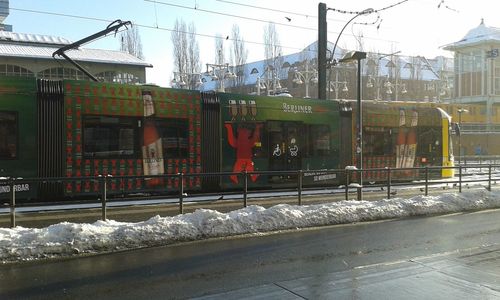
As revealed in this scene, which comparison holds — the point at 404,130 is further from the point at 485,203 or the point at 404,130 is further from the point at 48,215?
the point at 48,215

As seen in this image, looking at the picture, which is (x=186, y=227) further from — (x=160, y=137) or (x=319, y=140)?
(x=319, y=140)

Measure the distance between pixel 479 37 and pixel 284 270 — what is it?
239ft

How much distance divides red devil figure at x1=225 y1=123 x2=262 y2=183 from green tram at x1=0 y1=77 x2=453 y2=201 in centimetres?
3

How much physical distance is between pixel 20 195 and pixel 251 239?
564 cm

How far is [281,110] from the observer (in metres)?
17.0

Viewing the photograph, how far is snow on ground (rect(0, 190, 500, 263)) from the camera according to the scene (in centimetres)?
789

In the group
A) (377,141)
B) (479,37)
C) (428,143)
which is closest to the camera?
(377,141)

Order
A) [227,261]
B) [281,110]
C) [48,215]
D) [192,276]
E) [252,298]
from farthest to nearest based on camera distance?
[281,110]
[48,215]
[227,261]
[192,276]
[252,298]

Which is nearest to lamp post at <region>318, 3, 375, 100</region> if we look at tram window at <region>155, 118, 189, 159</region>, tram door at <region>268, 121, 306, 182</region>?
tram door at <region>268, 121, 306, 182</region>

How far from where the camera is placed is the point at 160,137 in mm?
14469

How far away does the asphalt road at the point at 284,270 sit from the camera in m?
5.95

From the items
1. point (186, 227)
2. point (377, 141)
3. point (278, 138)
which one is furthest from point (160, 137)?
point (377, 141)

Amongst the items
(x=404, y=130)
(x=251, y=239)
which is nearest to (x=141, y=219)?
(x=251, y=239)

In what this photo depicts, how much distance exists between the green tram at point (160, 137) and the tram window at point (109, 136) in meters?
0.03
